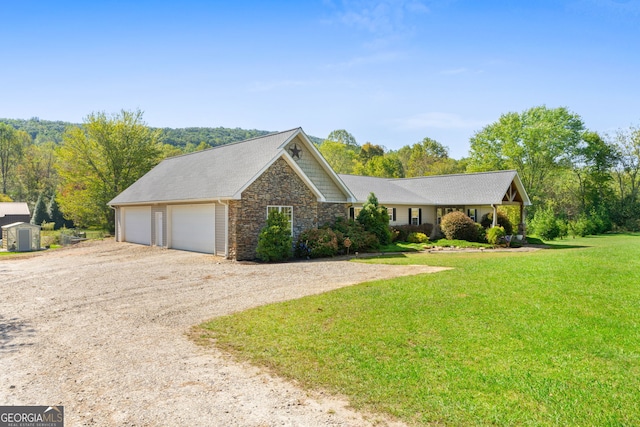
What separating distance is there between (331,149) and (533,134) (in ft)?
91.6

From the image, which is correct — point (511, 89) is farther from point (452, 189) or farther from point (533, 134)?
point (533, 134)

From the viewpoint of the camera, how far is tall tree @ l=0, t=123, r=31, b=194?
2469 inches

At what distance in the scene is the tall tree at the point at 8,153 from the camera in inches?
2469

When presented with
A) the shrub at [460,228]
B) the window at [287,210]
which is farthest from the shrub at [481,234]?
the window at [287,210]

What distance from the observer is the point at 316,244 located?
18984 millimetres

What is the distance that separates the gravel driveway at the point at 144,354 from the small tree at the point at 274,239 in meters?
3.45

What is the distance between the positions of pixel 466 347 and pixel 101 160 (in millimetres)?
40841

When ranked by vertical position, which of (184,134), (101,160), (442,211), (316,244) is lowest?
(316,244)

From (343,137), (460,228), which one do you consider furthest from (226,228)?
(343,137)

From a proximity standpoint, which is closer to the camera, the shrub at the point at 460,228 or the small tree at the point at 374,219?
the small tree at the point at 374,219

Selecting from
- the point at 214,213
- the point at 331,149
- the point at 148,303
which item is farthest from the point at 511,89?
the point at 331,149

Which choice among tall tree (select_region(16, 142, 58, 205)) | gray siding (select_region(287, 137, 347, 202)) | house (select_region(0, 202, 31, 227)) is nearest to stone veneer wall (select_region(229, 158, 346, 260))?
gray siding (select_region(287, 137, 347, 202))

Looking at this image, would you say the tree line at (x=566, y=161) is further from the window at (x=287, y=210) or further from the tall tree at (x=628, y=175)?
the window at (x=287, y=210)

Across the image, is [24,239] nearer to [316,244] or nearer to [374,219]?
[316,244]
